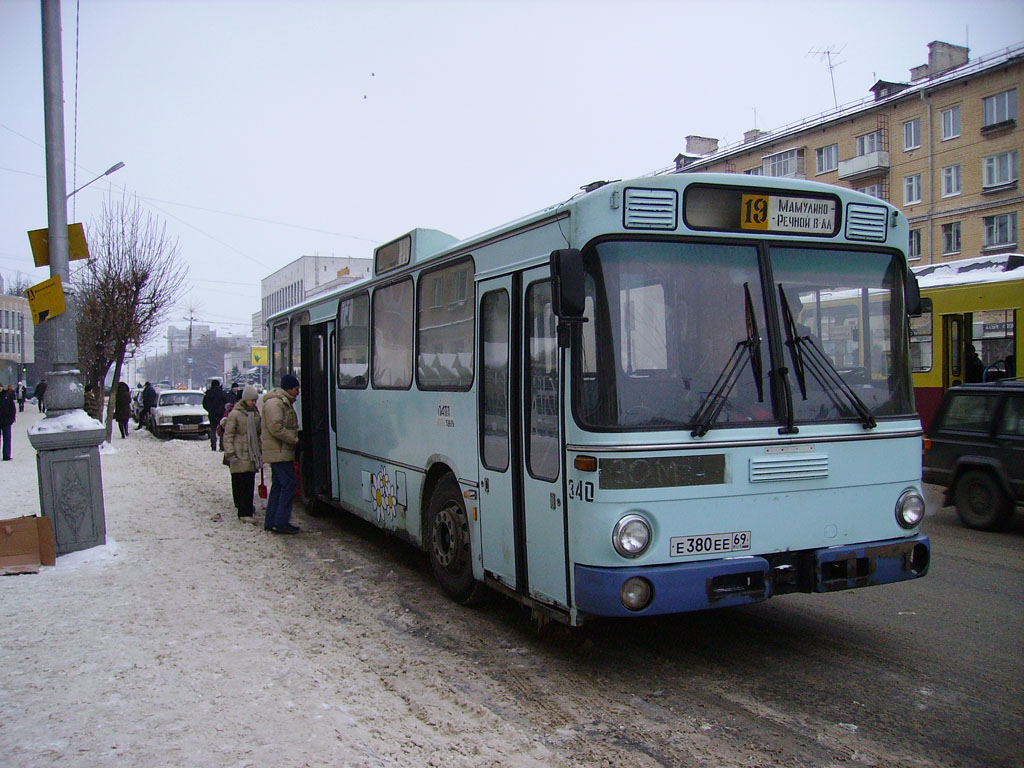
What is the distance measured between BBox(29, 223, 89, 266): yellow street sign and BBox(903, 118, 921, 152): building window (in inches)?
1644

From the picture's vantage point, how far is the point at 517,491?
5652mm

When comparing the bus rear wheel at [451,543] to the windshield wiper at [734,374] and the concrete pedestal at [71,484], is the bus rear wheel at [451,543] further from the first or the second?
the concrete pedestal at [71,484]

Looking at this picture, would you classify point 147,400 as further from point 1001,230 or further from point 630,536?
point 1001,230

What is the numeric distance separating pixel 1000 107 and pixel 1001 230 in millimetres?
5406

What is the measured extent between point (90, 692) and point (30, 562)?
3.65 m

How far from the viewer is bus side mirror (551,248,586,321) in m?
4.63

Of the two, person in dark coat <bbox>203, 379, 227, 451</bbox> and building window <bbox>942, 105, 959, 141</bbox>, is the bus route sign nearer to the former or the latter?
person in dark coat <bbox>203, 379, 227, 451</bbox>

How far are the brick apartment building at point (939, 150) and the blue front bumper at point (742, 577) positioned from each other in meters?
38.2

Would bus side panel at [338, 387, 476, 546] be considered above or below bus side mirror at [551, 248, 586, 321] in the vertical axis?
below

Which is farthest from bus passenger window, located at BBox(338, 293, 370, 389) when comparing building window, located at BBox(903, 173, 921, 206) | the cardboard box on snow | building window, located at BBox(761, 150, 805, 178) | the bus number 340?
building window, located at BBox(761, 150, 805, 178)

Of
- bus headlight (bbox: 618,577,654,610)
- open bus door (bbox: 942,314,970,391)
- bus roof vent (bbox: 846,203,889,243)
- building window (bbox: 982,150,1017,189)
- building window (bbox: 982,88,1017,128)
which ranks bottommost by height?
bus headlight (bbox: 618,577,654,610)

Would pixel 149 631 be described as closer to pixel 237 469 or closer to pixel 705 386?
pixel 705 386

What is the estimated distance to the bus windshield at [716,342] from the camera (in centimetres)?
480

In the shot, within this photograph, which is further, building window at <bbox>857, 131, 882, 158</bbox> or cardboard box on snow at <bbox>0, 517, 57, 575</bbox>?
building window at <bbox>857, 131, 882, 158</bbox>
